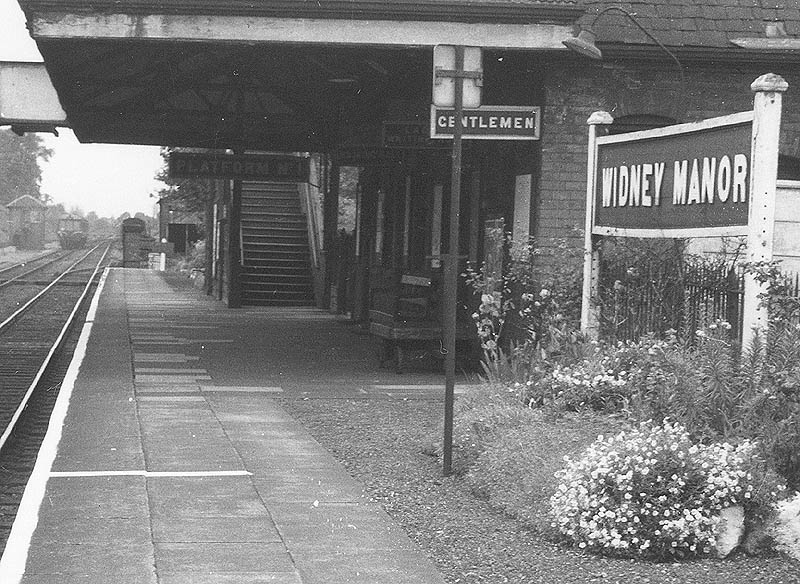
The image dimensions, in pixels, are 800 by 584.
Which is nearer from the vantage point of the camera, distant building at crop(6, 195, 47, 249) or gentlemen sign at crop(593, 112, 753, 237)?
gentlemen sign at crop(593, 112, 753, 237)

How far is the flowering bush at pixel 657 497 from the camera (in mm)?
6191

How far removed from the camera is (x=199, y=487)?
7.79 m

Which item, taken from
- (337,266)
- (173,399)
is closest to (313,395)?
(173,399)

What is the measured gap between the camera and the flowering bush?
6191 millimetres

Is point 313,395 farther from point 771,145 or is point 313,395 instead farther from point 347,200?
point 347,200

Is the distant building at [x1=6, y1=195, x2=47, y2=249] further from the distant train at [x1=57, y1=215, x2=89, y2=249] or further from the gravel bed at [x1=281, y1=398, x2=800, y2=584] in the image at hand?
the gravel bed at [x1=281, y1=398, x2=800, y2=584]

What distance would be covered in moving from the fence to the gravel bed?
167 cm

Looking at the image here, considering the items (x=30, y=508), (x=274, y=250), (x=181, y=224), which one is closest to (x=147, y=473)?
(x=30, y=508)

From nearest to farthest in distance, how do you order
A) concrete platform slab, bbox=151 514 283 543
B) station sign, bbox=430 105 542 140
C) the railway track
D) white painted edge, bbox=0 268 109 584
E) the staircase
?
white painted edge, bbox=0 268 109 584
concrete platform slab, bbox=151 514 283 543
the railway track
station sign, bbox=430 105 542 140
the staircase

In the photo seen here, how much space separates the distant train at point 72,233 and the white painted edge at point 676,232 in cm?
9757

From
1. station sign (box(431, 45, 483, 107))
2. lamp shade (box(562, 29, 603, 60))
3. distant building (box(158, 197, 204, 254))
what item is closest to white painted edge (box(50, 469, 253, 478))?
station sign (box(431, 45, 483, 107))

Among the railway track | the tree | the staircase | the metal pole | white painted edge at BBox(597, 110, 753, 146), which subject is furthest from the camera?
the tree

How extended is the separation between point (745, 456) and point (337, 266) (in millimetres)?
20654

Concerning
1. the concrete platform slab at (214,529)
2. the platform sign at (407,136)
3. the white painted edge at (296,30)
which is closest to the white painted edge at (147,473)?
the concrete platform slab at (214,529)
